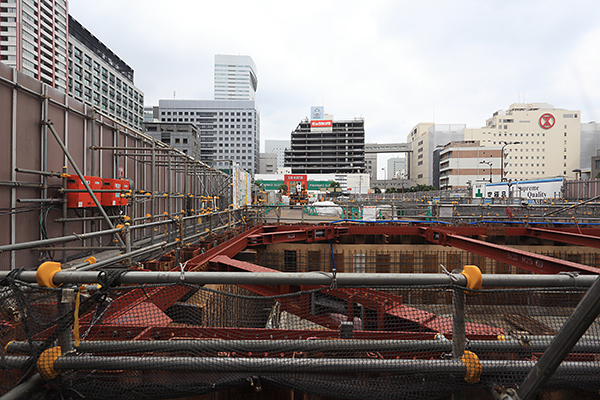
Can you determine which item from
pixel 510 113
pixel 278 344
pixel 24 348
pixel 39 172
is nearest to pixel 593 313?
pixel 278 344

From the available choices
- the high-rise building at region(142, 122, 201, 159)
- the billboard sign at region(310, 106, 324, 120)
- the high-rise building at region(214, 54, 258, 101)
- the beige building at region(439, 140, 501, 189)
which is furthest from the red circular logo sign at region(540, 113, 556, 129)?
the high-rise building at region(214, 54, 258, 101)

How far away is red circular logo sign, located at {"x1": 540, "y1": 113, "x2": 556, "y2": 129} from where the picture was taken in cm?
10584

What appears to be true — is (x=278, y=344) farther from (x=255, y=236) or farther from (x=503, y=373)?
(x=255, y=236)

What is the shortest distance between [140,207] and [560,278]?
1359 cm

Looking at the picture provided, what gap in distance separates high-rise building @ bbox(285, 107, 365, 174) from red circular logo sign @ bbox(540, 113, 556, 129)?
64103 mm

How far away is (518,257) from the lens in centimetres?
677

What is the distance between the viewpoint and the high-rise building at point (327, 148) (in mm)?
119625

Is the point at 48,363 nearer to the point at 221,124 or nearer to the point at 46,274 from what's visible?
the point at 46,274

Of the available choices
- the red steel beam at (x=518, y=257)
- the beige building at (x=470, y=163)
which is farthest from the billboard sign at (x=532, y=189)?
the beige building at (x=470, y=163)

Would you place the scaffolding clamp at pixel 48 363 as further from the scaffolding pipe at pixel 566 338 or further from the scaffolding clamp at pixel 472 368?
the scaffolding pipe at pixel 566 338

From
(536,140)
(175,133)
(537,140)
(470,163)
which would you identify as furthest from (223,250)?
(537,140)

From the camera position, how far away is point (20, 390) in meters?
1.87

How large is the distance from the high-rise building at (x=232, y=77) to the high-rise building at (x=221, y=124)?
45.2 meters

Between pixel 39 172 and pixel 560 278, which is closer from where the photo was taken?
pixel 560 278
